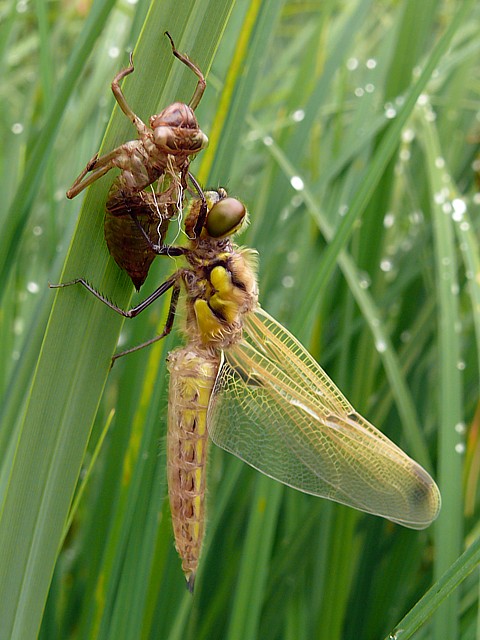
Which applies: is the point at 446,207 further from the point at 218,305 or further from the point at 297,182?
the point at 218,305

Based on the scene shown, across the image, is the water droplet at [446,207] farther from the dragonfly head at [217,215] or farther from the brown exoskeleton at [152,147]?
the brown exoskeleton at [152,147]

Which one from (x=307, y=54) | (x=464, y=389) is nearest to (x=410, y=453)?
(x=464, y=389)

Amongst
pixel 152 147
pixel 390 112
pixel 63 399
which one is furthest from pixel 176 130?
pixel 390 112

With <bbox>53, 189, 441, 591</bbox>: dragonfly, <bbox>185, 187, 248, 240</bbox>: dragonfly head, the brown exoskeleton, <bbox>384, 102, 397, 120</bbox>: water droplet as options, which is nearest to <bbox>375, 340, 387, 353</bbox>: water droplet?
<bbox>53, 189, 441, 591</bbox>: dragonfly

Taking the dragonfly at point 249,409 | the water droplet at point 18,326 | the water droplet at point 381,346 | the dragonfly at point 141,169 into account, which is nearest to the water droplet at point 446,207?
the water droplet at point 381,346

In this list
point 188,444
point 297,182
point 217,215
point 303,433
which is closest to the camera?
point 217,215

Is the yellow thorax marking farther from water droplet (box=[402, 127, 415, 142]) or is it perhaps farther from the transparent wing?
water droplet (box=[402, 127, 415, 142])

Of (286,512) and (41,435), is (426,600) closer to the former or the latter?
(41,435)
